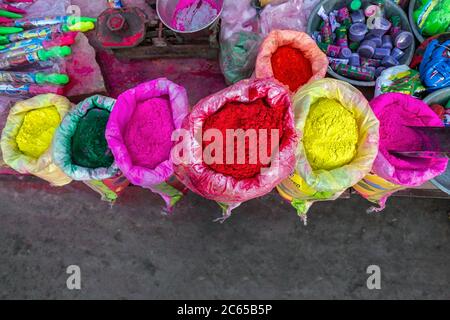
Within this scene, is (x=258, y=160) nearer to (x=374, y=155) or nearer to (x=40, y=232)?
(x=374, y=155)

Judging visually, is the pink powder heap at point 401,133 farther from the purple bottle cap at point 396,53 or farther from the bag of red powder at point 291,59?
the purple bottle cap at point 396,53

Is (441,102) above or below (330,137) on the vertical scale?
below

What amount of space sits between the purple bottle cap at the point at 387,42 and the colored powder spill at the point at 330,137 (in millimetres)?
1040

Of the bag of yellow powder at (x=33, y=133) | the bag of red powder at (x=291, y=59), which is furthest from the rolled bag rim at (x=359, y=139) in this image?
the bag of yellow powder at (x=33, y=133)

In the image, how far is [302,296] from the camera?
254 centimetres

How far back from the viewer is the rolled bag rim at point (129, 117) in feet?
5.60

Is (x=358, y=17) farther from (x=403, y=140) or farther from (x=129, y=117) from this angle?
(x=129, y=117)

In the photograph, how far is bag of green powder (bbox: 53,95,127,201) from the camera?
5.96 ft

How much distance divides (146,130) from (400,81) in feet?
5.10

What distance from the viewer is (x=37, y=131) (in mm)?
1987

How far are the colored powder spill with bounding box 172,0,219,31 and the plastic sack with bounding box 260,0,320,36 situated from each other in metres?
0.34

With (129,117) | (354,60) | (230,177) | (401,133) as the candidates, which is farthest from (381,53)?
(129,117)

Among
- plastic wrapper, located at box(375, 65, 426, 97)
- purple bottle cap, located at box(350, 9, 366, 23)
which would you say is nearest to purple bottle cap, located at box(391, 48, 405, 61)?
plastic wrapper, located at box(375, 65, 426, 97)
